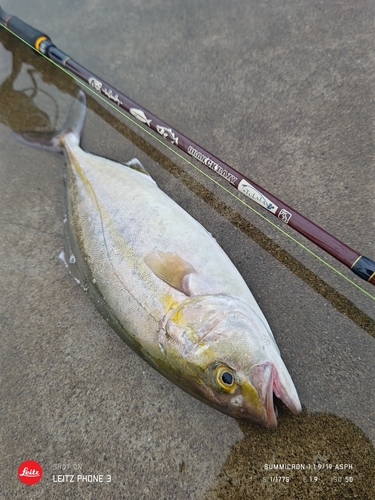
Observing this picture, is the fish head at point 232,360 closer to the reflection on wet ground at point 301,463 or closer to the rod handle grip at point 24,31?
the reflection on wet ground at point 301,463

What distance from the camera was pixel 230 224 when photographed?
2.20m

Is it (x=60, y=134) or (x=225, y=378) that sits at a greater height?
(x=60, y=134)

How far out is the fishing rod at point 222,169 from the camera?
157cm

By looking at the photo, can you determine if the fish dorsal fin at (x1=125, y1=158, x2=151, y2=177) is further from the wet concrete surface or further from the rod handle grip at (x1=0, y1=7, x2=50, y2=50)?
the rod handle grip at (x1=0, y1=7, x2=50, y2=50)

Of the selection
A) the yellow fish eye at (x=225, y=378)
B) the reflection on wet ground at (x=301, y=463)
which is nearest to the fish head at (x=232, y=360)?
the yellow fish eye at (x=225, y=378)

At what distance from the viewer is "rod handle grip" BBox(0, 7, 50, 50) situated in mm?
2703

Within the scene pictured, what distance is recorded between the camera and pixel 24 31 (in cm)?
277

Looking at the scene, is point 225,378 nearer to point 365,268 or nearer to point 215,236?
point 365,268

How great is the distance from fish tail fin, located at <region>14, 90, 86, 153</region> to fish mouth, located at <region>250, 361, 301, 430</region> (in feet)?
6.24

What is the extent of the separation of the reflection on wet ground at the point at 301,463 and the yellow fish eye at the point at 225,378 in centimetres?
43

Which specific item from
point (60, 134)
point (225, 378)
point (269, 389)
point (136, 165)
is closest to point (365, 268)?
point (269, 389)

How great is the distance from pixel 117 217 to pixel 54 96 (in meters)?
1.61

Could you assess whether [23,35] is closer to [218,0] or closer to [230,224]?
[218,0]

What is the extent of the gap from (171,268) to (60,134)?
4.70 ft
